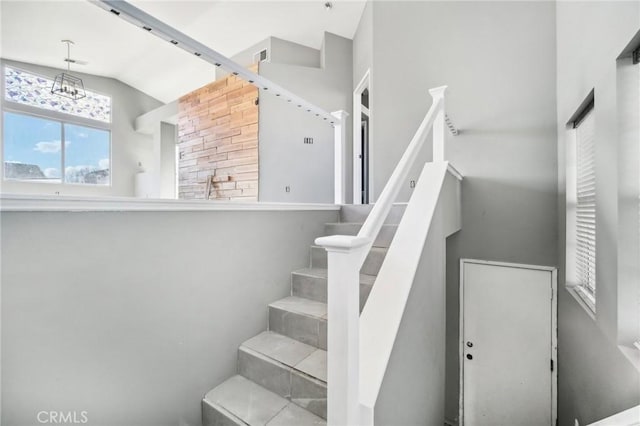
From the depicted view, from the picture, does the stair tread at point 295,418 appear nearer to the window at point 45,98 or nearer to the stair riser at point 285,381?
the stair riser at point 285,381

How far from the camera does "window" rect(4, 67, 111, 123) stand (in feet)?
18.4

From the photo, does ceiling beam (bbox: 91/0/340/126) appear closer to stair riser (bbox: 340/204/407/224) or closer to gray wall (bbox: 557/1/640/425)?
A: stair riser (bbox: 340/204/407/224)

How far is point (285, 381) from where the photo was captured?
1.53m

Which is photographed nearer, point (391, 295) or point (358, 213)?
point (391, 295)

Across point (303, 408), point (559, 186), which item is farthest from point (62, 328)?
point (559, 186)

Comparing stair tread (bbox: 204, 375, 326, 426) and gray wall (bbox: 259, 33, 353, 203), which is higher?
gray wall (bbox: 259, 33, 353, 203)

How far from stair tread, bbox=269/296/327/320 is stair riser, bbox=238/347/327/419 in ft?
1.10

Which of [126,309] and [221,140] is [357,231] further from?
[221,140]

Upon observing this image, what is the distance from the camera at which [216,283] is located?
5.54 feet

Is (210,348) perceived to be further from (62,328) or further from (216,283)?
(62,328)

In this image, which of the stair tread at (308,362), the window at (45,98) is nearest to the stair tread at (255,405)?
the stair tread at (308,362)

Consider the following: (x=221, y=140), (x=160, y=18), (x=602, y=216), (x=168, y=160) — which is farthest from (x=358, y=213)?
(x=168, y=160)

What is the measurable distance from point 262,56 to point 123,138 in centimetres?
474

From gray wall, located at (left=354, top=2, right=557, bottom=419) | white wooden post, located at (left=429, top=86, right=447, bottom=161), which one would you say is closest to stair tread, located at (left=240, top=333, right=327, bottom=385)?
white wooden post, located at (left=429, top=86, right=447, bottom=161)
